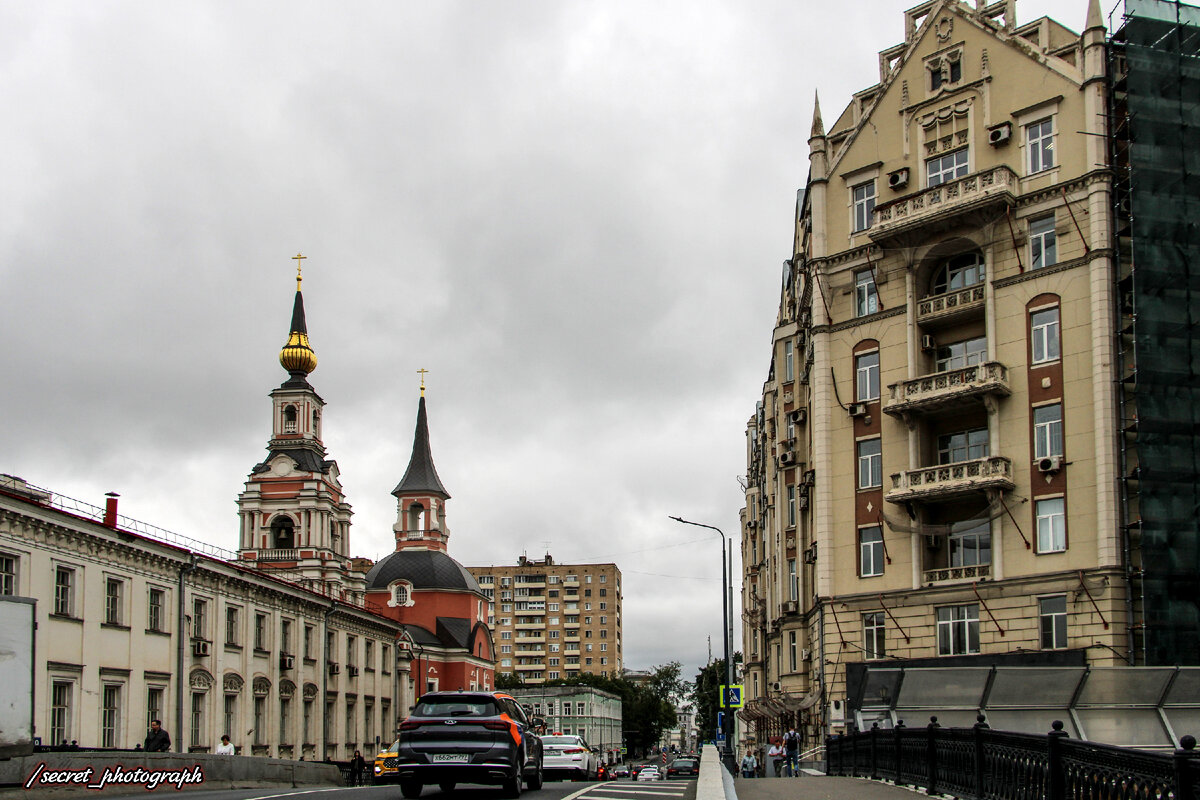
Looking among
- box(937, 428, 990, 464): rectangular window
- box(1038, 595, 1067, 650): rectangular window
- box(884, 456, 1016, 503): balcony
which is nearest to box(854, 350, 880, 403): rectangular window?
box(937, 428, 990, 464): rectangular window

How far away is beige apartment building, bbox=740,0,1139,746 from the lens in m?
35.7

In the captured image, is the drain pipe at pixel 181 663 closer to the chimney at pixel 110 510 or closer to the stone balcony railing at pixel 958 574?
the chimney at pixel 110 510

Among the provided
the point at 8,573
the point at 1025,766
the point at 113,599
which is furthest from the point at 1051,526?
the point at 8,573

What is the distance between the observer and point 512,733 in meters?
18.1

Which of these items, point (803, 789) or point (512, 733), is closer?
point (512, 733)

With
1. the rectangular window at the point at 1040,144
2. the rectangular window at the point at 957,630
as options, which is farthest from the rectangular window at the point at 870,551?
the rectangular window at the point at 1040,144

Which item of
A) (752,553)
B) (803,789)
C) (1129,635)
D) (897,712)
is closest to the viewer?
(803,789)

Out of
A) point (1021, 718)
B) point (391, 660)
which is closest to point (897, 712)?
point (1021, 718)

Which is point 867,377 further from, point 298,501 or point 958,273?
point 298,501

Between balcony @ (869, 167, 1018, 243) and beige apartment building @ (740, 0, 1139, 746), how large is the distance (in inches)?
2.8

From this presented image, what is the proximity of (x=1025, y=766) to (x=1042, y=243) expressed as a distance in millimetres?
27322

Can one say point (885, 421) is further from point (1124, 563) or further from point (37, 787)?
point (37, 787)

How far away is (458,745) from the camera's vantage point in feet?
57.6

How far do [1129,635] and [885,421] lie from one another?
969cm
